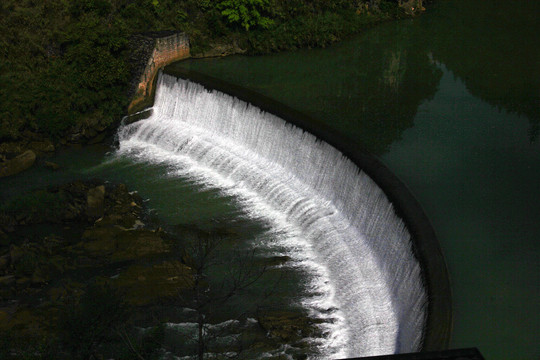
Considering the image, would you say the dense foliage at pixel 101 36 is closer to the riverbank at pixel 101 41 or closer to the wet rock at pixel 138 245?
the riverbank at pixel 101 41

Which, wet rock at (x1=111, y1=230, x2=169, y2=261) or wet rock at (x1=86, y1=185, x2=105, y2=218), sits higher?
wet rock at (x1=86, y1=185, x2=105, y2=218)

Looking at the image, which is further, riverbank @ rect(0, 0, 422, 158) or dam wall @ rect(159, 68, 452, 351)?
riverbank @ rect(0, 0, 422, 158)

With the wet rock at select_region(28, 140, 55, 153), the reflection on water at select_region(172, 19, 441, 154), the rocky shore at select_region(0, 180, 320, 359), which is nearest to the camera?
the rocky shore at select_region(0, 180, 320, 359)

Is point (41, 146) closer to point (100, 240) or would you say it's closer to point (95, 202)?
point (95, 202)

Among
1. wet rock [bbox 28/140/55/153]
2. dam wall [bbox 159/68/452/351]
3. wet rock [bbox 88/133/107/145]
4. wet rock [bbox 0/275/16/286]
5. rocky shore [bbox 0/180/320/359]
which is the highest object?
dam wall [bbox 159/68/452/351]

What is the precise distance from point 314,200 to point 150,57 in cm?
892

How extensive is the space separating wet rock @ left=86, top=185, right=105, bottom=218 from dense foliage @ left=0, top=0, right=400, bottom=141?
4.36 meters

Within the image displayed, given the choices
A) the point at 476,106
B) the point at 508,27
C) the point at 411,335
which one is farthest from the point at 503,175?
the point at 508,27

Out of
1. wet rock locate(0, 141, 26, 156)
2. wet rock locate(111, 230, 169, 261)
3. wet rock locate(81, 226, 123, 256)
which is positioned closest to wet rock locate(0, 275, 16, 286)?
wet rock locate(81, 226, 123, 256)

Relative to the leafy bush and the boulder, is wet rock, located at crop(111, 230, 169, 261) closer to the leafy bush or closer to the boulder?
the boulder

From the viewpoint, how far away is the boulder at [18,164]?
20.9m

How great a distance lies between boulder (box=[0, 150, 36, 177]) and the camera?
68.5ft

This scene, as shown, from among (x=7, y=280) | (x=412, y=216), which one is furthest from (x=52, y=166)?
(x=412, y=216)

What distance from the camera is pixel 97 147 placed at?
22.6 m
